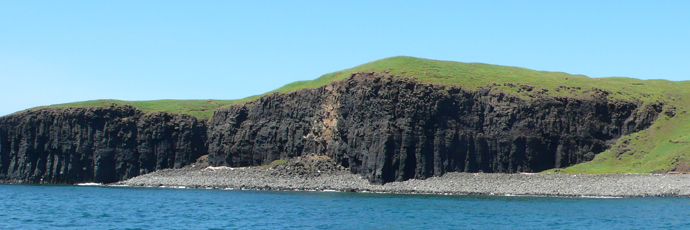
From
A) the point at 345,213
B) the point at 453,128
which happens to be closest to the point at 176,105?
the point at 453,128

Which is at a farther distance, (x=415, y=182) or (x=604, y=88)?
(x=604, y=88)

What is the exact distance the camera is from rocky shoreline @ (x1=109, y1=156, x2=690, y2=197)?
68125 millimetres

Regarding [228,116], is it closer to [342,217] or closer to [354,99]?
[354,99]

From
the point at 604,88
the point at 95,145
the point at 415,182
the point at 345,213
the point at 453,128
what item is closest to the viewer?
the point at 345,213

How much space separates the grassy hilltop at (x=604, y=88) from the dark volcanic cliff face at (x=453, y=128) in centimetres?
229

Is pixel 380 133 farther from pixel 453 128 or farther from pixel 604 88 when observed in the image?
pixel 604 88

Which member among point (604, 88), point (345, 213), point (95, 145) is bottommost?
point (345, 213)

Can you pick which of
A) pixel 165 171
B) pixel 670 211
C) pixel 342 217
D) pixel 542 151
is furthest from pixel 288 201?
pixel 165 171

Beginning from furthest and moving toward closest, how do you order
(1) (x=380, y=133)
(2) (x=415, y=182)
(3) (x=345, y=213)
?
(1) (x=380, y=133)
(2) (x=415, y=182)
(3) (x=345, y=213)

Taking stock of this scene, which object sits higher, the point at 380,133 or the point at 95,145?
the point at 380,133

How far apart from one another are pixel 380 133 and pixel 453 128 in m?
9.24

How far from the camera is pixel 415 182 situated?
3238 inches

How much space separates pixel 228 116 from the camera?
364 feet

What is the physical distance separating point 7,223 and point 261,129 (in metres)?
63.7
